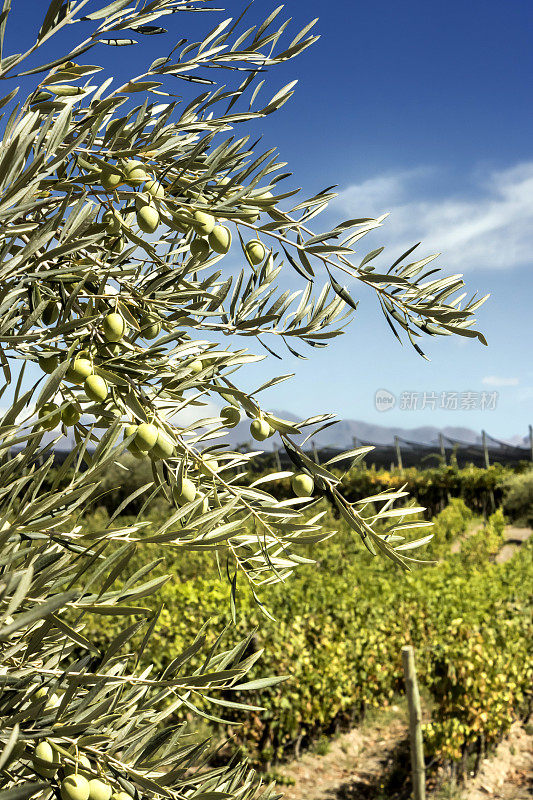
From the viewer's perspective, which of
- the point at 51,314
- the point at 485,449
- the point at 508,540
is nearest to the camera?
the point at 51,314

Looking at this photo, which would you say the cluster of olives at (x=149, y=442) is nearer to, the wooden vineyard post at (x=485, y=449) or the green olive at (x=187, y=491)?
the green olive at (x=187, y=491)

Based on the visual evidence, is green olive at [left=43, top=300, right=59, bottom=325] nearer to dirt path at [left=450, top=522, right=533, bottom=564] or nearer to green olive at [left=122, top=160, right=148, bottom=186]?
green olive at [left=122, top=160, right=148, bottom=186]

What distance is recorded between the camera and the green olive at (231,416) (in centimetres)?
Answer: 109

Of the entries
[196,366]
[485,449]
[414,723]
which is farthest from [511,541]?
[196,366]

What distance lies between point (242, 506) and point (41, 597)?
32 centimetres

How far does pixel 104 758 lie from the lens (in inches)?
32.8

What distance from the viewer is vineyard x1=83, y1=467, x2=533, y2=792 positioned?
5.24m

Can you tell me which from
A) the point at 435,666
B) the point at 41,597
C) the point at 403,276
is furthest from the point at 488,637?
the point at 41,597

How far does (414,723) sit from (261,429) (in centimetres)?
433

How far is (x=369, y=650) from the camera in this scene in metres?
5.73

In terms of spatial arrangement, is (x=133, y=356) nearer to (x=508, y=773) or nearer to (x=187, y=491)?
(x=187, y=491)

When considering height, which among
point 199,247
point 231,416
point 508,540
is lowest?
point 508,540

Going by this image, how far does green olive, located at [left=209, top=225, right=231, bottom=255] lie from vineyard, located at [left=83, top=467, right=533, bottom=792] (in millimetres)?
4644

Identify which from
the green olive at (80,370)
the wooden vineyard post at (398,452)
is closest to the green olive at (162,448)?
the green olive at (80,370)
